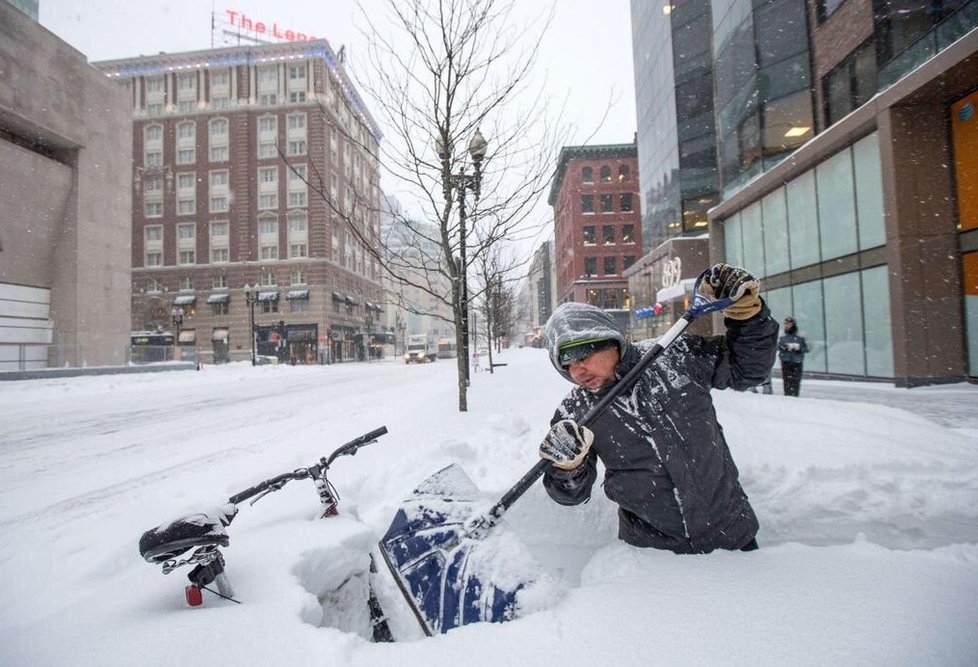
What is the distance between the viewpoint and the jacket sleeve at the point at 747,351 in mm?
1910

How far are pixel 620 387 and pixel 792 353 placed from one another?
28.8 ft

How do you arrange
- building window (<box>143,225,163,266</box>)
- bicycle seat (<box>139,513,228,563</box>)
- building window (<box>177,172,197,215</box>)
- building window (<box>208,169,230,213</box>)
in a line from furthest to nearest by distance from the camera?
1. building window (<box>143,225,163,266</box>)
2. building window (<box>177,172,197,215</box>)
3. building window (<box>208,169,230,213</box>)
4. bicycle seat (<box>139,513,228,563</box>)

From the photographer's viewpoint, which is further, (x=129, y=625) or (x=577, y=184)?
(x=577, y=184)

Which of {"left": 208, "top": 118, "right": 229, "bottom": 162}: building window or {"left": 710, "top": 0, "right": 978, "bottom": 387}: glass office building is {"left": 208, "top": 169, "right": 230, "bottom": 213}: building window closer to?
{"left": 208, "top": 118, "right": 229, "bottom": 162}: building window

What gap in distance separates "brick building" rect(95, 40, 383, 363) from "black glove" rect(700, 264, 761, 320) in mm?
41291

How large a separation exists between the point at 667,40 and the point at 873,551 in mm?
30540

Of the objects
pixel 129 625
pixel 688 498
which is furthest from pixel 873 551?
pixel 129 625

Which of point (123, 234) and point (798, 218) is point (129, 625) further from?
point (123, 234)

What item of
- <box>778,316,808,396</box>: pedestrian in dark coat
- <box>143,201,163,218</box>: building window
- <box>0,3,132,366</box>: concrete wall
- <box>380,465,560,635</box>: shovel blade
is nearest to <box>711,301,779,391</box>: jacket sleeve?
<box>380,465,560,635</box>: shovel blade

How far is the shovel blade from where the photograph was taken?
5.45ft

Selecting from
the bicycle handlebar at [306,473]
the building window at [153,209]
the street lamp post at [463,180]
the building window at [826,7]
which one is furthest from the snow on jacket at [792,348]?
the building window at [153,209]

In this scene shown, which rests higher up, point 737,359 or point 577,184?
point 577,184

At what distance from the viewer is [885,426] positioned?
455cm

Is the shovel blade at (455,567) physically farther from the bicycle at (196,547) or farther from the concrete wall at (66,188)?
the concrete wall at (66,188)
